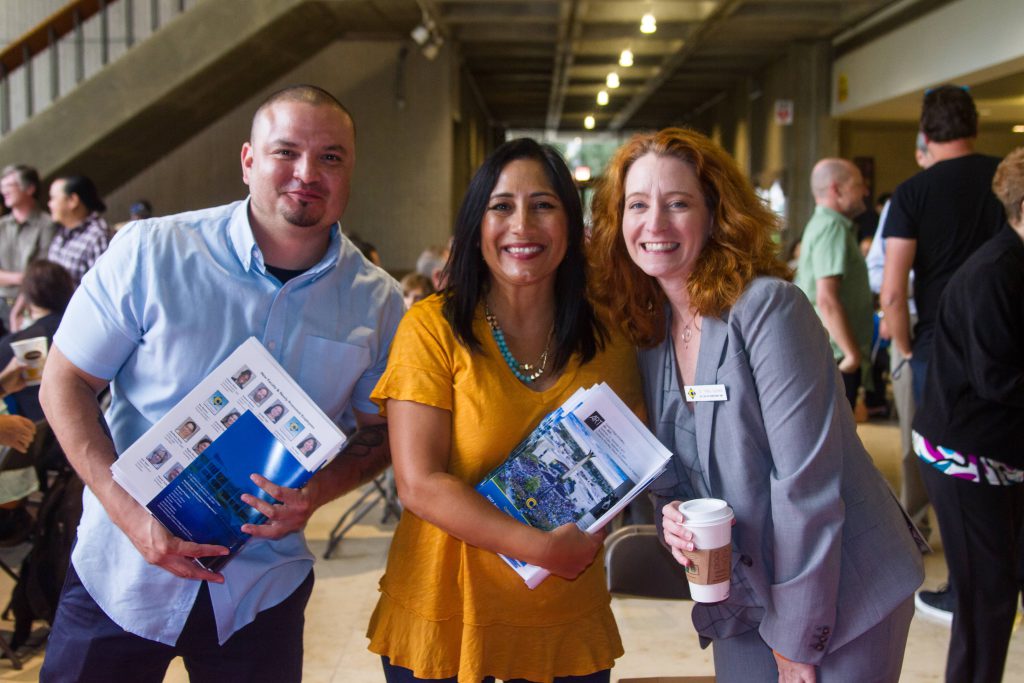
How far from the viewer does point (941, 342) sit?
2686 millimetres

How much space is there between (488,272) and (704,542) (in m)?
0.70

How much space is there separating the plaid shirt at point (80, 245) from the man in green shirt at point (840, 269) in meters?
4.15

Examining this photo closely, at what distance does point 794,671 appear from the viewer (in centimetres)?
171

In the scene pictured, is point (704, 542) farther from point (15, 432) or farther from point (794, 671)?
point (15, 432)

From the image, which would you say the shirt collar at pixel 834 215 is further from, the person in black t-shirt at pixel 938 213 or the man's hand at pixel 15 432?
the man's hand at pixel 15 432

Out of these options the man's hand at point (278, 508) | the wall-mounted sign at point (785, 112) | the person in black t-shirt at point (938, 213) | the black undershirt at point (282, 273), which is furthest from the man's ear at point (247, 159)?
the wall-mounted sign at point (785, 112)

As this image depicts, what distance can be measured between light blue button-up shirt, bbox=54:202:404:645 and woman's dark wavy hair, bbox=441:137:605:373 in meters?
0.26

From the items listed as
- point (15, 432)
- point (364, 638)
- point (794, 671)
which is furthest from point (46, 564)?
point (794, 671)

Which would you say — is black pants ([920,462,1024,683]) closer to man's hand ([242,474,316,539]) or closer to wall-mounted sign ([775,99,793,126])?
man's hand ([242,474,316,539])

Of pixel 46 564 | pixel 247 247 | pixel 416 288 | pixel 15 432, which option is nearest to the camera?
pixel 247 247

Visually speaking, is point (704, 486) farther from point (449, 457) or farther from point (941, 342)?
point (941, 342)

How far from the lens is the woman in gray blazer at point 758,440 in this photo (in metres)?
1.65

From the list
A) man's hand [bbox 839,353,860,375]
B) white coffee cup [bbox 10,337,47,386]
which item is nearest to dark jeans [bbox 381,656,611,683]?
white coffee cup [bbox 10,337,47,386]

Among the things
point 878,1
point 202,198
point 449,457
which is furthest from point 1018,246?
point 202,198
